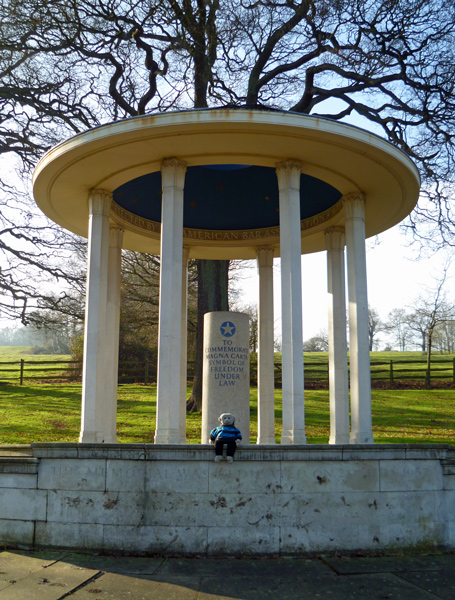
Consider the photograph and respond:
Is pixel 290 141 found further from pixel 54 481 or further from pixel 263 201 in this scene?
pixel 54 481

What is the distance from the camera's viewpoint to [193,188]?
18.9 metres

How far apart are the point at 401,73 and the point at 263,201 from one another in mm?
9876

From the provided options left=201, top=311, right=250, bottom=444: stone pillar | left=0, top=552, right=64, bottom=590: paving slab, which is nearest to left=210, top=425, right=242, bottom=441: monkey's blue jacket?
left=0, top=552, right=64, bottom=590: paving slab

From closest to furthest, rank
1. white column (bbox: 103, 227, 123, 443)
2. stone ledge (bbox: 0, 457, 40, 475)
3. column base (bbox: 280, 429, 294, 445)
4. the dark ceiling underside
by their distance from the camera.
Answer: stone ledge (bbox: 0, 457, 40, 475) < column base (bbox: 280, 429, 294, 445) < white column (bbox: 103, 227, 123, 443) < the dark ceiling underside

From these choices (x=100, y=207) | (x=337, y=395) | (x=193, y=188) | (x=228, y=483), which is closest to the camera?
(x=228, y=483)

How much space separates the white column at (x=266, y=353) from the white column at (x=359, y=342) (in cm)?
474

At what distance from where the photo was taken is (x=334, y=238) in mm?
18969

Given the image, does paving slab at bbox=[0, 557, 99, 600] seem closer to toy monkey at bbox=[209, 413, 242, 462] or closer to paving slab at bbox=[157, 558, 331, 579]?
paving slab at bbox=[157, 558, 331, 579]

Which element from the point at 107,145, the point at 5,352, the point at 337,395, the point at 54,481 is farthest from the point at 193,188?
the point at 5,352

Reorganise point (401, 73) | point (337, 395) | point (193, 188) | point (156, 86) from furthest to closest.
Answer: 1. point (156, 86)
2. point (401, 73)
3. point (193, 188)
4. point (337, 395)

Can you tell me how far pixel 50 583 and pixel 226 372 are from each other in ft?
28.6

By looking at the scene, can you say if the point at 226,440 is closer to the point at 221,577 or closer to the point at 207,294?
the point at 221,577

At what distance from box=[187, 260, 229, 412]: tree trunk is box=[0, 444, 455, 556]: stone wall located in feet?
46.5

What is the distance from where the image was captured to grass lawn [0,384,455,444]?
21.0 m
